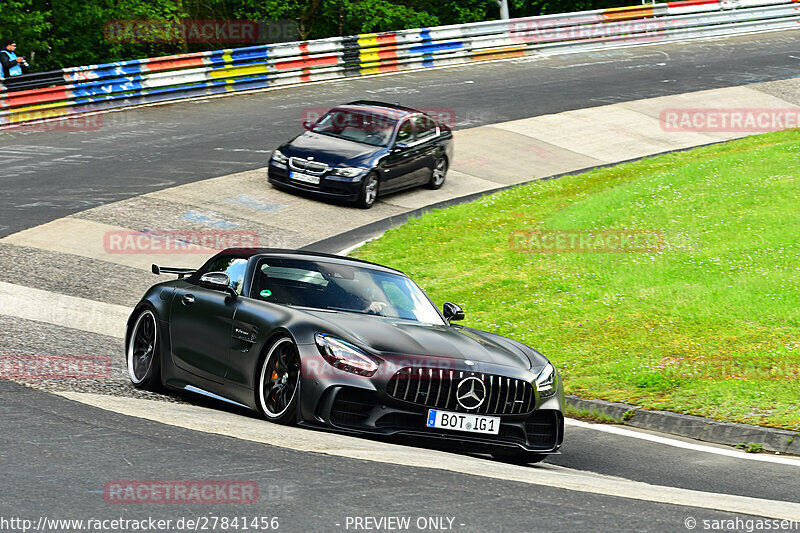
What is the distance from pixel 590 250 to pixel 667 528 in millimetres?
10685

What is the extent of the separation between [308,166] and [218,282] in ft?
37.8

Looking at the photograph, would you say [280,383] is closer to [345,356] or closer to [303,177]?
[345,356]

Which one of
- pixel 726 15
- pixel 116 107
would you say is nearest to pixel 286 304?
pixel 116 107

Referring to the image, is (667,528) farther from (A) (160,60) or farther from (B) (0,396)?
(A) (160,60)

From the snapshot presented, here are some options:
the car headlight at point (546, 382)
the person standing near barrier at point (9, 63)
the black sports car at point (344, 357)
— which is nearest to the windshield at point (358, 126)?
the person standing near barrier at point (9, 63)

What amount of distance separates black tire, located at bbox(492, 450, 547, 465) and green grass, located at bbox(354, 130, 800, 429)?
2071 mm

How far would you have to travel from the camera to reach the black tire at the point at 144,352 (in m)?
9.29

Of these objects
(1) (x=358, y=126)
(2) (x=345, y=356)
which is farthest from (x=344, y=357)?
(1) (x=358, y=126)

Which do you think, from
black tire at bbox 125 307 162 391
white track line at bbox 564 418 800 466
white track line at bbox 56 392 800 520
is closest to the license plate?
A: black tire at bbox 125 307 162 391

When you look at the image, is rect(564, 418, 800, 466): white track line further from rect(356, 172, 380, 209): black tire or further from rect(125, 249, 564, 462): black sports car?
rect(356, 172, 380, 209): black tire

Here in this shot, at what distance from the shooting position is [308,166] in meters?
20.0

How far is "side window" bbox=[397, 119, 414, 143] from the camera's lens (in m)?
21.3

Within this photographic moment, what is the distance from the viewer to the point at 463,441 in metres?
7.66

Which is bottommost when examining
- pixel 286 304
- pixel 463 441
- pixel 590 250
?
pixel 590 250
